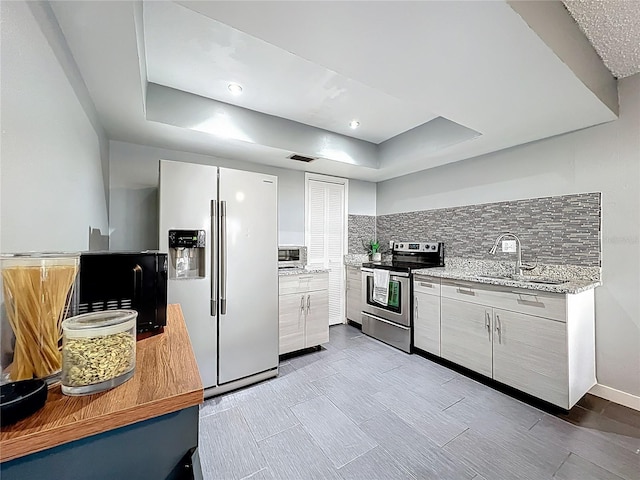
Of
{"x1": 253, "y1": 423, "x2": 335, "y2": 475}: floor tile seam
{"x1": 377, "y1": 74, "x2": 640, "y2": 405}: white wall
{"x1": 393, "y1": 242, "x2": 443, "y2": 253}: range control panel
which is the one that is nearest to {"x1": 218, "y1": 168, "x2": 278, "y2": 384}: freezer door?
{"x1": 253, "y1": 423, "x2": 335, "y2": 475}: floor tile seam

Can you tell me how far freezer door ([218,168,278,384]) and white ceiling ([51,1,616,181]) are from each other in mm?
569

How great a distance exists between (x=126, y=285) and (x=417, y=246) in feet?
11.4

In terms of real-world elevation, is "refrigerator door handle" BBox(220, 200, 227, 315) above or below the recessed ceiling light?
below

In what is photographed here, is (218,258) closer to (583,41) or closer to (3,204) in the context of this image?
(3,204)

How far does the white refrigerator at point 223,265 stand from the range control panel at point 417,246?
6.95 feet

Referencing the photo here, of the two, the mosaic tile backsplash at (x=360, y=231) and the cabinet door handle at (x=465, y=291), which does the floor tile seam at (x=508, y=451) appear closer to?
the cabinet door handle at (x=465, y=291)

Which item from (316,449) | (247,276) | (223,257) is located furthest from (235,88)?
(316,449)

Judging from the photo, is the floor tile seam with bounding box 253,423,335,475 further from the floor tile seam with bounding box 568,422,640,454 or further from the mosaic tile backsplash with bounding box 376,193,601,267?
the mosaic tile backsplash with bounding box 376,193,601,267

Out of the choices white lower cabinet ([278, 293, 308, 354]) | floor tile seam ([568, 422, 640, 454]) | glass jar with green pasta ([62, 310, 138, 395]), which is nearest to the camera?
glass jar with green pasta ([62, 310, 138, 395])

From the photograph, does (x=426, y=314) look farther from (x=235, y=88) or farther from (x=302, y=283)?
(x=235, y=88)

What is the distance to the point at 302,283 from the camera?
3.12 metres

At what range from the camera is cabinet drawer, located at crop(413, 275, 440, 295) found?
115 inches

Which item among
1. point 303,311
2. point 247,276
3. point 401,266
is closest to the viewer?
point 247,276

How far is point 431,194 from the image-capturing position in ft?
12.4
